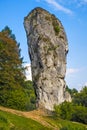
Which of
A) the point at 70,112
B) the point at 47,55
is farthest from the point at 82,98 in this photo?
the point at 70,112

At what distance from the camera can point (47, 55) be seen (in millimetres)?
77812

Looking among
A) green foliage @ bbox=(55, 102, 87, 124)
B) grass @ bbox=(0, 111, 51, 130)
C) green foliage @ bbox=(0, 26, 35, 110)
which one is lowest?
grass @ bbox=(0, 111, 51, 130)

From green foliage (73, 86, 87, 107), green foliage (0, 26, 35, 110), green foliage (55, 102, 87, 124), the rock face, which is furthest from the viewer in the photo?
green foliage (73, 86, 87, 107)

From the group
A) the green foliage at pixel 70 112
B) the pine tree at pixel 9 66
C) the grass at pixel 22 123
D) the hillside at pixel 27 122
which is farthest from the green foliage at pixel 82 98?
the grass at pixel 22 123

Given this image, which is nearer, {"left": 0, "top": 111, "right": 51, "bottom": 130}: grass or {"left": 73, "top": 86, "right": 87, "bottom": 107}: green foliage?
{"left": 0, "top": 111, "right": 51, "bottom": 130}: grass

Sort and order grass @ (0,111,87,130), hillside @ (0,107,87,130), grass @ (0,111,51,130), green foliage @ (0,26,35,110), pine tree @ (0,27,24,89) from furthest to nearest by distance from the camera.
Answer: pine tree @ (0,27,24,89)
green foliage @ (0,26,35,110)
grass @ (0,111,51,130)
hillside @ (0,107,87,130)
grass @ (0,111,87,130)

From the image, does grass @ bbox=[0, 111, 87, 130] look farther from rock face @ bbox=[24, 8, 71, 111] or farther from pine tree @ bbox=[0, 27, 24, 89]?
rock face @ bbox=[24, 8, 71, 111]

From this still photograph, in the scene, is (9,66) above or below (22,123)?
above

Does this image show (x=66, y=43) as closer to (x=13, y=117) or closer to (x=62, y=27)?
(x=62, y=27)

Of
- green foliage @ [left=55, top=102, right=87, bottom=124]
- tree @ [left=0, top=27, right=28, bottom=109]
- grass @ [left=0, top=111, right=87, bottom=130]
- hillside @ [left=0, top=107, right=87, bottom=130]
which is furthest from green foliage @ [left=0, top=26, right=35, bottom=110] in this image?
grass @ [left=0, top=111, right=87, bottom=130]

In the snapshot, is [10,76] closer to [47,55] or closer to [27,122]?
[47,55]

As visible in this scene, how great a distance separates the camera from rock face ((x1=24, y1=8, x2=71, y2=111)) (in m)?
76.0

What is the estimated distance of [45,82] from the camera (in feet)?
249

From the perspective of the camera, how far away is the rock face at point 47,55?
249 feet
